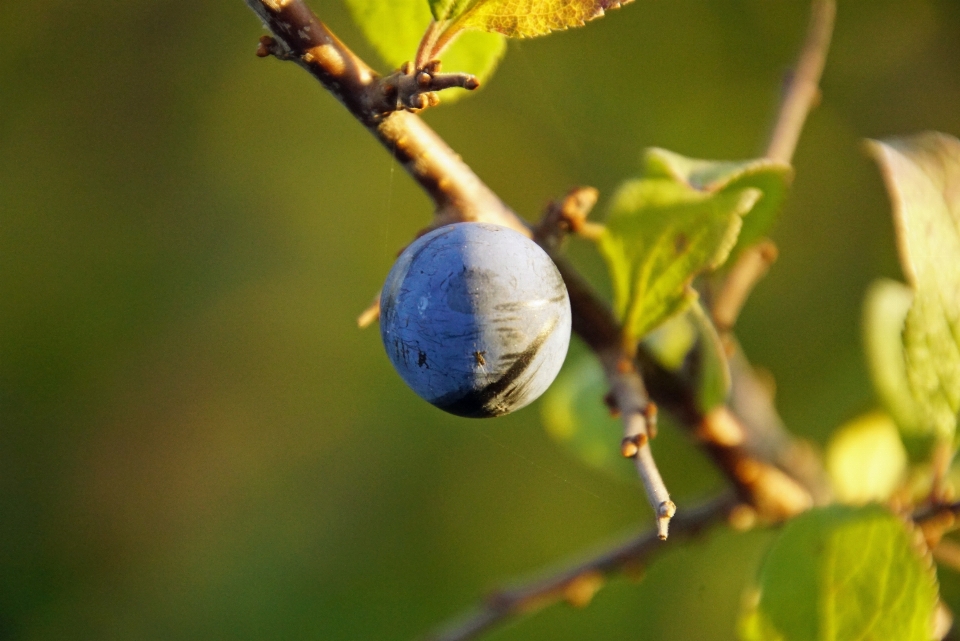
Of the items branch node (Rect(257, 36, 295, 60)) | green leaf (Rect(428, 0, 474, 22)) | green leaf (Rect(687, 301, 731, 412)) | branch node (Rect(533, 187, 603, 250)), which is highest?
branch node (Rect(257, 36, 295, 60))

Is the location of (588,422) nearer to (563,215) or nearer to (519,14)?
(563,215)

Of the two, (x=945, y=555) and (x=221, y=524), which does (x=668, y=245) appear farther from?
(x=221, y=524)

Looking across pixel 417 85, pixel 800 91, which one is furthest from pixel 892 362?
pixel 417 85

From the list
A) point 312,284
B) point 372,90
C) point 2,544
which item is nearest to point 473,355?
point 372,90

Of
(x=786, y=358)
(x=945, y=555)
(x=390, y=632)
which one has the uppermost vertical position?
(x=945, y=555)

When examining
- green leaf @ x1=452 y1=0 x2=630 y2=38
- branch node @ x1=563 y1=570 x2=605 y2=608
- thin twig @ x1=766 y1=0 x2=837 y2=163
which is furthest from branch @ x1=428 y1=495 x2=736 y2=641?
green leaf @ x1=452 y1=0 x2=630 y2=38

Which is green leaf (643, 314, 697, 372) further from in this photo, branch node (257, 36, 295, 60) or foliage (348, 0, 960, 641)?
branch node (257, 36, 295, 60)
